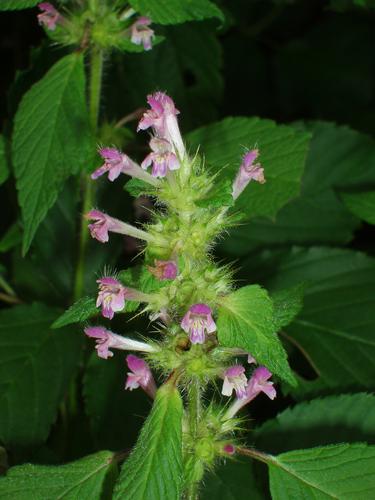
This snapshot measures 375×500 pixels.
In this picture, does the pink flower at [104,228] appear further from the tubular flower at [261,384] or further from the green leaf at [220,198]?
the tubular flower at [261,384]

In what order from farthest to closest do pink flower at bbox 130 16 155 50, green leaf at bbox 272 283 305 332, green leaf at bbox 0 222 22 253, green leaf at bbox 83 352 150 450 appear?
1. green leaf at bbox 0 222 22 253
2. green leaf at bbox 83 352 150 450
3. pink flower at bbox 130 16 155 50
4. green leaf at bbox 272 283 305 332

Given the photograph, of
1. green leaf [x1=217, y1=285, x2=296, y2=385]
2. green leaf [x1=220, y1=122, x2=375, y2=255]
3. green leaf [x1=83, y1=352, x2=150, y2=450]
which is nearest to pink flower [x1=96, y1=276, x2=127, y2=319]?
green leaf [x1=217, y1=285, x2=296, y2=385]

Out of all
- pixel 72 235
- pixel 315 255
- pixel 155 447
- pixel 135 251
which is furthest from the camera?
pixel 135 251

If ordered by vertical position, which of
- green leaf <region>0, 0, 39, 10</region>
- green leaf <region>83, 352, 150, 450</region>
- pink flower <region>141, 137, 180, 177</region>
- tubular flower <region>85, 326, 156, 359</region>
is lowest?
green leaf <region>83, 352, 150, 450</region>

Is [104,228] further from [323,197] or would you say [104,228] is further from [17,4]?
→ [323,197]

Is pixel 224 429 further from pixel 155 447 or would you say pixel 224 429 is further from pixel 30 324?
pixel 30 324

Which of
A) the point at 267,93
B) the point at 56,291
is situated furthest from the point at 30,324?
the point at 267,93

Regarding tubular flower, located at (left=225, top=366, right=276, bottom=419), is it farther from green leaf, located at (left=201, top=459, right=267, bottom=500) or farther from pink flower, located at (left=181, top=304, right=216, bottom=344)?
green leaf, located at (left=201, top=459, right=267, bottom=500)
